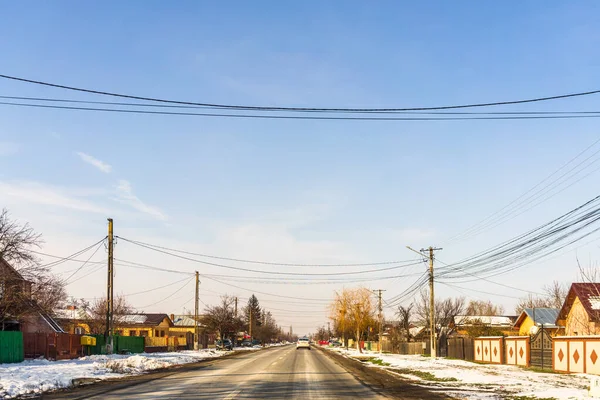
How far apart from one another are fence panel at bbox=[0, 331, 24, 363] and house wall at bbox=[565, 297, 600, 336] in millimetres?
38804

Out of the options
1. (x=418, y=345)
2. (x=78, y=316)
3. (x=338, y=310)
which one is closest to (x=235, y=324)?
(x=338, y=310)

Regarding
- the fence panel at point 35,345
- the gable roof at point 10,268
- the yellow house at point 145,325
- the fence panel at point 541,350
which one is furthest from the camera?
the yellow house at point 145,325

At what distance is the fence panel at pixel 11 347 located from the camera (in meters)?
33.8

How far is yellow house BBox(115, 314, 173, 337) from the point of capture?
97.5 metres

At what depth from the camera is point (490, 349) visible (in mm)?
42156

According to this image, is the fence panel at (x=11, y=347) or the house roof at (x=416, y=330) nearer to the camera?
the fence panel at (x=11, y=347)

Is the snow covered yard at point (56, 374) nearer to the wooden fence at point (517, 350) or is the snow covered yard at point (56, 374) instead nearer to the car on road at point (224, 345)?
the wooden fence at point (517, 350)

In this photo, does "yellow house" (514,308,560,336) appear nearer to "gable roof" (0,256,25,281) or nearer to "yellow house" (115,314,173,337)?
"gable roof" (0,256,25,281)

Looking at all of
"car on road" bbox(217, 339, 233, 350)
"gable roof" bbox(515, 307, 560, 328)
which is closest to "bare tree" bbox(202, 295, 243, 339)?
"car on road" bbox(217, 339, 233, 350)

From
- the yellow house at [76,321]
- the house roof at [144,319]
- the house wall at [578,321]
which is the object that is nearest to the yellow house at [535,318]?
the house wall at [578,321]

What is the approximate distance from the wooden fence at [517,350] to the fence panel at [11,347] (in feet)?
99.7

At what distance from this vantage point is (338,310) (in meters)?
97.1

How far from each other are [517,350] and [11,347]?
3070 cm

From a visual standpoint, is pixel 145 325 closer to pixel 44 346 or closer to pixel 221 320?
pixel 221 320
